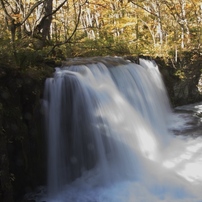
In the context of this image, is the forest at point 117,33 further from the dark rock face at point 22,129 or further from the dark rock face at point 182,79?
the dark rock face at point 22,129

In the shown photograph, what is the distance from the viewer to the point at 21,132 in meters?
4.97

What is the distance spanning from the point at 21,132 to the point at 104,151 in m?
1.93

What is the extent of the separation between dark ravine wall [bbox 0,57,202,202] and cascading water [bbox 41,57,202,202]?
0.24 metres

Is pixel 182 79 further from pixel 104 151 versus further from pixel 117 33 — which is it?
pixel 117 33

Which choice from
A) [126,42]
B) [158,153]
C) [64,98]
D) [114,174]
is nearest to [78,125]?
[64,98]

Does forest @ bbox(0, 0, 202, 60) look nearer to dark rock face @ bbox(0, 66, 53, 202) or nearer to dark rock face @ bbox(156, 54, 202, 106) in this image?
dark rock face @ bbox(156, 54, 202, 106)

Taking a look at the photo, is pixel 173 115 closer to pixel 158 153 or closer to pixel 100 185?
pixel 158 153

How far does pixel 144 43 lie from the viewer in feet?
49.1

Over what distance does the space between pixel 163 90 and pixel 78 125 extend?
5.74 m

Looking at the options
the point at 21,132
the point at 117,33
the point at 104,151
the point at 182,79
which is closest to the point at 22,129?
the point at 21,132

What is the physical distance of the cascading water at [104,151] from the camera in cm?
525

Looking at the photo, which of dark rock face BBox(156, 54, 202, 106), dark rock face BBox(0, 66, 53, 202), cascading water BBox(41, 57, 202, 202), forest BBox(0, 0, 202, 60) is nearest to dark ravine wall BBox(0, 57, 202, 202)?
dark rock face BBox(0, 66, 53, 202)

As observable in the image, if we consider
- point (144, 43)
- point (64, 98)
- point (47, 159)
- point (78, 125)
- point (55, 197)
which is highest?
point (144, 43)

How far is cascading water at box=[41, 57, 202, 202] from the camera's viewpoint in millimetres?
5250
